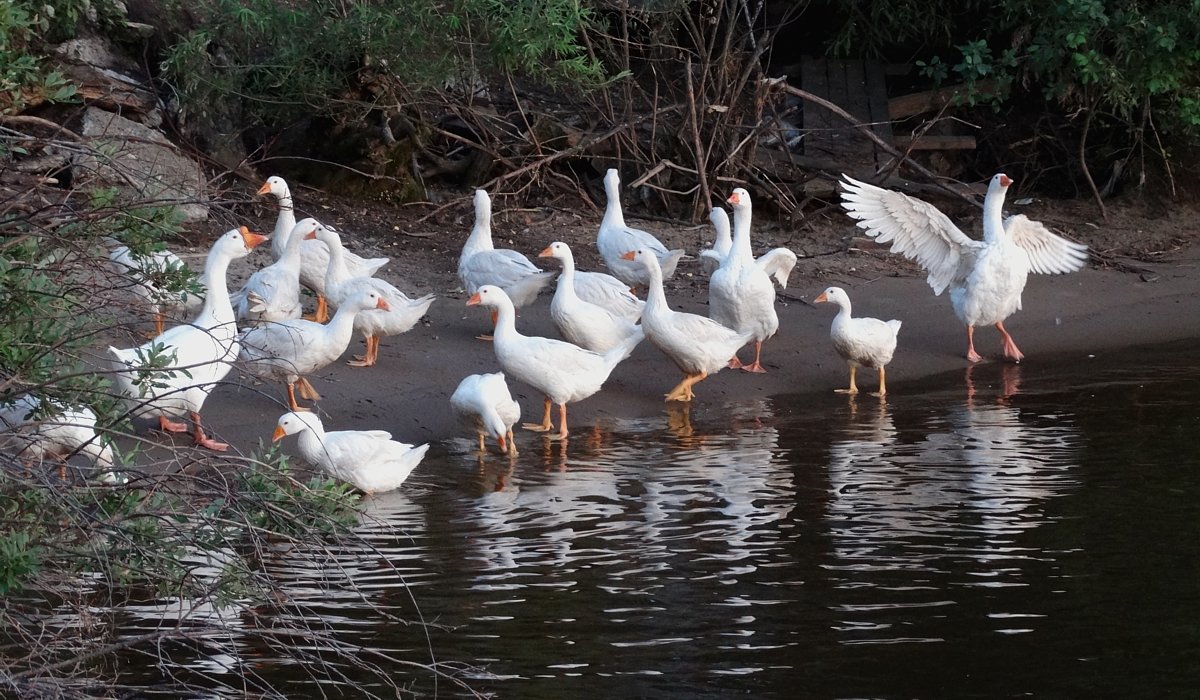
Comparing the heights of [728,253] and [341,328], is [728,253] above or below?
above

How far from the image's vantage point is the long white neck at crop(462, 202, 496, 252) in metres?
11.6

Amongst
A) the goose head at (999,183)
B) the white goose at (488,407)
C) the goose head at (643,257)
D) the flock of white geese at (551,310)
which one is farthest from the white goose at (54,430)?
the goose head at (999,183)

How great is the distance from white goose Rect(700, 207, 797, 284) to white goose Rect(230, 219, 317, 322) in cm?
319

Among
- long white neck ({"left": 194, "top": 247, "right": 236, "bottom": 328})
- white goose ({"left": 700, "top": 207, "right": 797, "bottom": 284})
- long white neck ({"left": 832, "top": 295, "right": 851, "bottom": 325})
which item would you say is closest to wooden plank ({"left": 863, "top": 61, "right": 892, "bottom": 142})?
white goose ({"left": 700, "top": 207, "right": 797, "bottom": 284})

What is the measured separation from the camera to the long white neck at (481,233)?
456 inches

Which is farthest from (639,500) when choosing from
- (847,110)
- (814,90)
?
(814,90)

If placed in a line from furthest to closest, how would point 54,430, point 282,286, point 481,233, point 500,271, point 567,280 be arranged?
1. point 481,233
2. point 500,271
3. point 567,280
4. point 282,286
5. point 54,430

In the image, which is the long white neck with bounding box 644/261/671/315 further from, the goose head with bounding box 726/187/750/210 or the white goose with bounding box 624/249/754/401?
the goose head with bounding box 726/187/750/210

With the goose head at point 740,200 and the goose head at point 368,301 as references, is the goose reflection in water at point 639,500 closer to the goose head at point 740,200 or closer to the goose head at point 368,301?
the goose head at point 368,301

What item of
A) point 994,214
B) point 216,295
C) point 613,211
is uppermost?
point 613,211

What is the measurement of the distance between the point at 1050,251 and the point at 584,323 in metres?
4.70

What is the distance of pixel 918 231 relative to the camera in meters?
11.8

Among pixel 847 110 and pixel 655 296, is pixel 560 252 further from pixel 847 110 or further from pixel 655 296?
pixel 847 110

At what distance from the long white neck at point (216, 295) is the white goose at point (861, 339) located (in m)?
4.36
